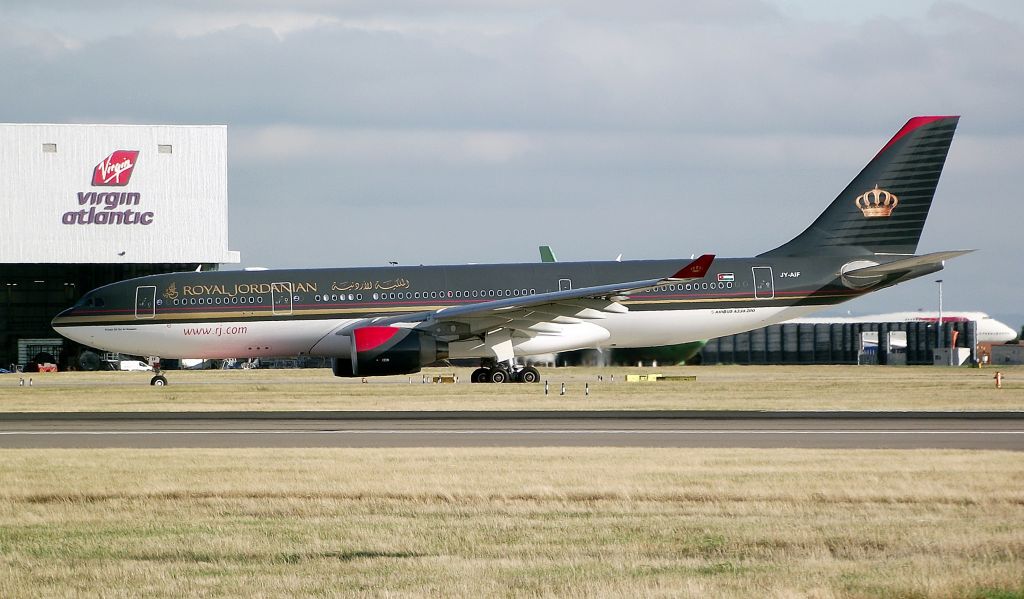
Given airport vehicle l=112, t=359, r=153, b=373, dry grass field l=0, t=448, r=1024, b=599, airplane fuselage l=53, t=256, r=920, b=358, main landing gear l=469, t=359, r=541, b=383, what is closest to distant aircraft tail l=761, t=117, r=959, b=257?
airplane fuselage l=53, t=256, r=920, b=358

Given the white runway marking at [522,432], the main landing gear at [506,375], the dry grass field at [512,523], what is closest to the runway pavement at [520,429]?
the white runway marking at [522,432]

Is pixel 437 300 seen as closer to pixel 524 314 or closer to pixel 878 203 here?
pixel 524 314

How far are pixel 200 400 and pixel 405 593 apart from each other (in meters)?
24.1

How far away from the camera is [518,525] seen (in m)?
11.1

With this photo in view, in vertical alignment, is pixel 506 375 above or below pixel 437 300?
below

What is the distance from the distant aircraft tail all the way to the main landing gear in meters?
9.19

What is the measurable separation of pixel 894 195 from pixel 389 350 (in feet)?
52.6

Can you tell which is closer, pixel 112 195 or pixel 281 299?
pixel 281 299

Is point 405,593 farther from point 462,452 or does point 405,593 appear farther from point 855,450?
point 855,450

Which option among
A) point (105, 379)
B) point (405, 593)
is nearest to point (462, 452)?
point (405, 593)

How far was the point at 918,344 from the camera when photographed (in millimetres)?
81375

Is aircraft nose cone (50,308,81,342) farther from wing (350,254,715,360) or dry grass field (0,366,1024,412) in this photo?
wing (350,254,715,360)

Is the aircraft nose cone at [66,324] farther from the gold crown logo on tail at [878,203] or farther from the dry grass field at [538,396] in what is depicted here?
the gold crown logo on tail at [878,203]

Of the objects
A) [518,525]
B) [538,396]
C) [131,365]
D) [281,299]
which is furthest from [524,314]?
[131,365]
